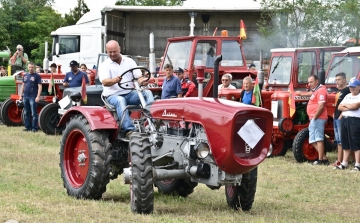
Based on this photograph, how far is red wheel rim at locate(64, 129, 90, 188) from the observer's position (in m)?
8.19

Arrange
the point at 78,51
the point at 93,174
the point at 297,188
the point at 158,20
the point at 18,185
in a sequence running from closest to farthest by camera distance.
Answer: the point at 93,174 < the point at 18,185 < the point at 297,188 < the point at 158,20 < the point at 78,51

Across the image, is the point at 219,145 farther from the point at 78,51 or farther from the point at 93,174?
the point at 78,51

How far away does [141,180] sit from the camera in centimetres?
704

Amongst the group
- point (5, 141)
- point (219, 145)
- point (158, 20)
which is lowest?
point (5, 141)

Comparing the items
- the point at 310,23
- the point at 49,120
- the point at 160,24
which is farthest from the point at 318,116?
the point at 160,24

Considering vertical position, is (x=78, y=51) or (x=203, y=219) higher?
(x=78, y=51)

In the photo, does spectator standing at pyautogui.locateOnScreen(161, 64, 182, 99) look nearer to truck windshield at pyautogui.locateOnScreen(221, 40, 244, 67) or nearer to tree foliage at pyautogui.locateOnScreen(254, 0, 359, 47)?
truck windshield at pyautogui.locateOnScreen(221, 40, 244, 67)

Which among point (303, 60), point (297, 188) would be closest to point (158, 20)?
point (303, 60)

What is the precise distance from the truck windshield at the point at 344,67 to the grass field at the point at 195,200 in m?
2.22

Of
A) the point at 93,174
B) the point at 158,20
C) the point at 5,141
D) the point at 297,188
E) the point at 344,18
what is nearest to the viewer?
the point at 93,174

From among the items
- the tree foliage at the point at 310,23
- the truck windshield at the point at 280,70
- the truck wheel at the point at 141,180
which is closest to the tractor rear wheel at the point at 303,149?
the truck windshield at the point at 280,70

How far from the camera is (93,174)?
776 cm

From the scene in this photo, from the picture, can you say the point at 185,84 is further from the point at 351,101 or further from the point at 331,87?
the point at 351,101

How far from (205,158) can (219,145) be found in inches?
10.6
